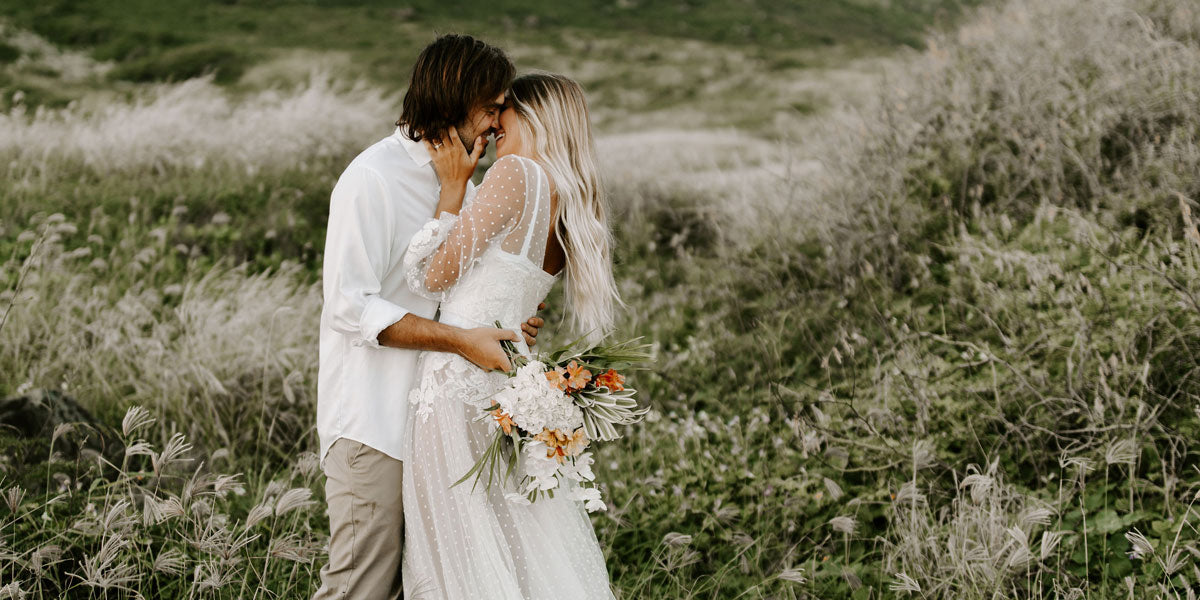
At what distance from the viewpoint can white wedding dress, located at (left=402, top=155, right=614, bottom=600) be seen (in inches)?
111

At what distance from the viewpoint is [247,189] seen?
304 inches

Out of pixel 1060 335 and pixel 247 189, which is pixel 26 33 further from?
pixel 1060 335

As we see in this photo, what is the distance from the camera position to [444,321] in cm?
296

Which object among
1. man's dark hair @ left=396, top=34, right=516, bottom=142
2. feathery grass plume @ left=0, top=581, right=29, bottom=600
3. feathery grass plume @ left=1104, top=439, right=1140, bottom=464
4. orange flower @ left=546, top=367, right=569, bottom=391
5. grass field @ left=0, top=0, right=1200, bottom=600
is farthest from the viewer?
grass field @ left=0, top=0, right=1200, bottom=600

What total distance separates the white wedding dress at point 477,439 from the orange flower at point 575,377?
259 mm

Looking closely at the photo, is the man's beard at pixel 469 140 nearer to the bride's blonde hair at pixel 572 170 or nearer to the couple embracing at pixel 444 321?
the couple embracing at pixel 444 321

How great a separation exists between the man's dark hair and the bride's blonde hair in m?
0.19

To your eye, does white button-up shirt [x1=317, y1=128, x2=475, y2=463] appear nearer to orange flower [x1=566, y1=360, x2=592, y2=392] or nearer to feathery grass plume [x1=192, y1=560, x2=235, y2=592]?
orange flower [x1=566, y1=360, x2=592, y2=392]

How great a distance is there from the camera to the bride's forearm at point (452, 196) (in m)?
2.96

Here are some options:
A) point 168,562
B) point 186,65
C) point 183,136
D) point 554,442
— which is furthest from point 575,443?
point 186,65

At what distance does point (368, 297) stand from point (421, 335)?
20 centimetres

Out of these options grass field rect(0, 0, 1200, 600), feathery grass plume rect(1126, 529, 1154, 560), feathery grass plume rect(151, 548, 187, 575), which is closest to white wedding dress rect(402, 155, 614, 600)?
grass field rect(0, 0, 1200, 600)

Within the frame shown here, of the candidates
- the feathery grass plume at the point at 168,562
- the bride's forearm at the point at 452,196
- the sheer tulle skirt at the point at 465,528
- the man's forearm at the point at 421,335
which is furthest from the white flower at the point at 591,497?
the feathery grass plume at the point at 168,562

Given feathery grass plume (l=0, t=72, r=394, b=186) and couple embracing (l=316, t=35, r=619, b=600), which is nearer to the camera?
couple embracing (l=316, t=35, r=619, b=600)
